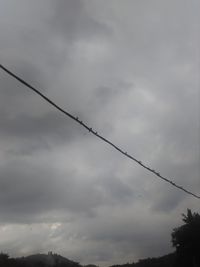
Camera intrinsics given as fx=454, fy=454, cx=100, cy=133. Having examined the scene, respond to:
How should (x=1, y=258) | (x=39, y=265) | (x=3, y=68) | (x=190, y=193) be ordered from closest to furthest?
(x=3, y=68) → (x=190, y=193) → (x=1, y=258) → (x=39, y=265)

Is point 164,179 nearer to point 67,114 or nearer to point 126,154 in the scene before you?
point 126,154

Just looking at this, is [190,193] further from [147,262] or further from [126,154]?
[147,262]

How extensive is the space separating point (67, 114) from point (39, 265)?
225 feet

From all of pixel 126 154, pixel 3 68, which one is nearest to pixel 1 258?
pixel 126 154

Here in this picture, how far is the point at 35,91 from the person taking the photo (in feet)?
24.6

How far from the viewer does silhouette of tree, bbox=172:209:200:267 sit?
52237mm

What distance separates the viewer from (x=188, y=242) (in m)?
53.5

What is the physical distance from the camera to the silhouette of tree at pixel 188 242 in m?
52.2

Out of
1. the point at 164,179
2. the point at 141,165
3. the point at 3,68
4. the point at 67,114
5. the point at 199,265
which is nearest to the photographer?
the point at 3,68

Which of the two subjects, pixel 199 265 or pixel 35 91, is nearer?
pixel 35 91

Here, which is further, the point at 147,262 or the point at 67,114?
the point at 147,262

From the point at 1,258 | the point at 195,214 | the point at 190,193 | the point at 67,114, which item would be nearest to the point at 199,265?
the point at 195,214

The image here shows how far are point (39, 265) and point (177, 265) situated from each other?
27.4m

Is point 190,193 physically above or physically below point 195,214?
below
